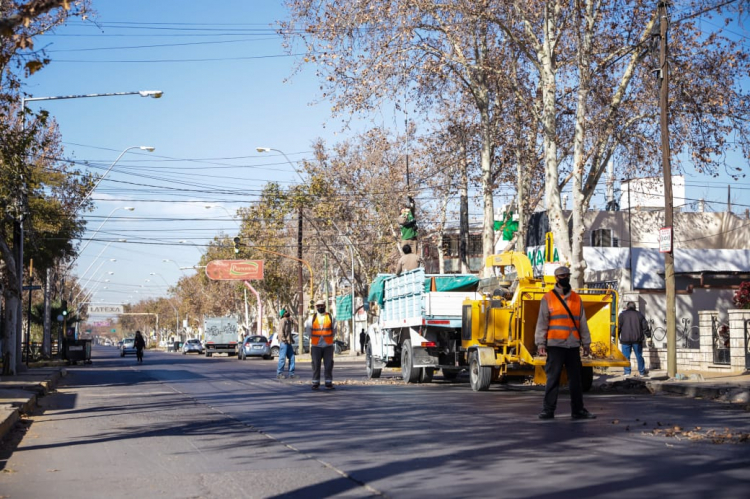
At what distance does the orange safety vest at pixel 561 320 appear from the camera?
12.4m

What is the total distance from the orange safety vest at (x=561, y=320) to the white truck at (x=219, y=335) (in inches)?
2169

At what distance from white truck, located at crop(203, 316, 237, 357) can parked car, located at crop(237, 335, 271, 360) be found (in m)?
11.0

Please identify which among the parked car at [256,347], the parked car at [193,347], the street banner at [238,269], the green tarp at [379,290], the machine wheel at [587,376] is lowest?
the parked car at [193,347]

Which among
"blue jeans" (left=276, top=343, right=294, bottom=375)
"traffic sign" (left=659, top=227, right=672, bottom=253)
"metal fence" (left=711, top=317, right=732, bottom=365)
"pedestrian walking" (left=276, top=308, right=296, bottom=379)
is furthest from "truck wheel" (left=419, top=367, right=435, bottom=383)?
"metal fence" (left=711, top=317, right=732, bottom=365)

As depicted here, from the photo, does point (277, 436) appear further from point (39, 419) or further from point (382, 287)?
point (382, 287)

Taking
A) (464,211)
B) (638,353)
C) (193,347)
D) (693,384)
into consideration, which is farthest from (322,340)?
(193,347)

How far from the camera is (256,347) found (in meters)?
54.8

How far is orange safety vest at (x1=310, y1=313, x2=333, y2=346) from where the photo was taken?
2045cm

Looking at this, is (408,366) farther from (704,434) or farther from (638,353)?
(704,434)

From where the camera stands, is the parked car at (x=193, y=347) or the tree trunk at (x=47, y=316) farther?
the parked car at (x=193, y=347)

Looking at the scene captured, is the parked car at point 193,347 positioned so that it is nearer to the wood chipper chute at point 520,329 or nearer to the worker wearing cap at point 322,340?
the worker wearing cap at point 322,340

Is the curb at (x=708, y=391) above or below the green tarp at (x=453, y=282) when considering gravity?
below

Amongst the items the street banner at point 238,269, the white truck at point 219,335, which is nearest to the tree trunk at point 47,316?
the white truck at point 219,335

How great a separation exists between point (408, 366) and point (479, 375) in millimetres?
3668
